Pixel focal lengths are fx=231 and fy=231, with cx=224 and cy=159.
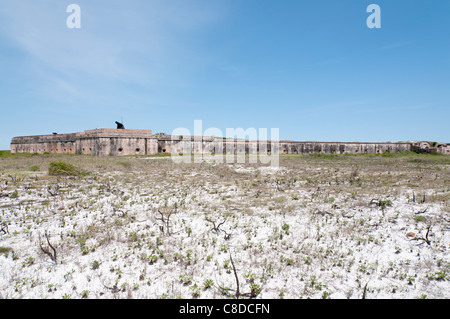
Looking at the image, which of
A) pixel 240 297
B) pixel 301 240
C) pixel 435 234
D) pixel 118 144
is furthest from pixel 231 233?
pixel 118 144

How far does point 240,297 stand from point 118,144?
2987cm

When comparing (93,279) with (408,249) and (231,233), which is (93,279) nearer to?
(231,233)

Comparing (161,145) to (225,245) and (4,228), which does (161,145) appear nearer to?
(4,228)

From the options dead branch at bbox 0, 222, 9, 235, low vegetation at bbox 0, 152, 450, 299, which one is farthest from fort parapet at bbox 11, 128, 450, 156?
dead branch at bbox 0, 222, 9, 235

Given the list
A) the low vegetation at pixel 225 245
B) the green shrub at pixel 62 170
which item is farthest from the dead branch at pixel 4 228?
the green shrub at pixel 62 170

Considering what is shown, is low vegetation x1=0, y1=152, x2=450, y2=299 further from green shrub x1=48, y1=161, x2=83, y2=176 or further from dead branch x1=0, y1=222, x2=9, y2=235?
green shrub x1=48, y1=161, x2=83, y2=176

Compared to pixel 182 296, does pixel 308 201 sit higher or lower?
higher

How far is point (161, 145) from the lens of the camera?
3288cm

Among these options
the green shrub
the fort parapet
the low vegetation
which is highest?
the fort parapet

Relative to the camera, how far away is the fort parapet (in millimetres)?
29719

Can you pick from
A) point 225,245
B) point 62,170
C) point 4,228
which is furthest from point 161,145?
point 225,245

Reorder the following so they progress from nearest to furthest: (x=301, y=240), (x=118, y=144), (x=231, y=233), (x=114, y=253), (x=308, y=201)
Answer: (x=114, y=253) < (x=301, y=240) < (x=231, y=233) < (x=308, y=201) < (x=118, y=144)

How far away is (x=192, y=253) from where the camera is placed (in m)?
4.82
